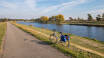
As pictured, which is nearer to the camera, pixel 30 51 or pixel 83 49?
pixel 30 51

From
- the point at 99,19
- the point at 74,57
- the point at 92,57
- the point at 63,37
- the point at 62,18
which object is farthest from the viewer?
the point at 62,18

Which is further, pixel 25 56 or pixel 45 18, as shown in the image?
pixel 45 18

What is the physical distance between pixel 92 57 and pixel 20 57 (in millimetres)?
4167

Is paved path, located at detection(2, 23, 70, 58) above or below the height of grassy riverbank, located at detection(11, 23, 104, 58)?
above

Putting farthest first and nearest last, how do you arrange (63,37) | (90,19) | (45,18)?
(45,18) → (90,19) → (63,37)

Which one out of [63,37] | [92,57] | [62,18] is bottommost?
[92,57]

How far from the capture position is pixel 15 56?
16.6 feet

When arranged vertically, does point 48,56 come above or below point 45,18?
below

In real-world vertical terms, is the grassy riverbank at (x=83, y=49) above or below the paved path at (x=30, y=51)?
below

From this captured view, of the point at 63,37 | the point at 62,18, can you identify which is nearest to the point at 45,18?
the point at 62,18

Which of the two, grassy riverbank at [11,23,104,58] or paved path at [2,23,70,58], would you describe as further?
grassy riverbank at [11,23,104,58]

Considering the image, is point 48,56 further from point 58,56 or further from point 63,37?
point 63,37

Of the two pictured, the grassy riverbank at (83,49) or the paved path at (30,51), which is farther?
the grassy riverbank at (83,49)

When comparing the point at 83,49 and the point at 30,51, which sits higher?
the point at 30,51
